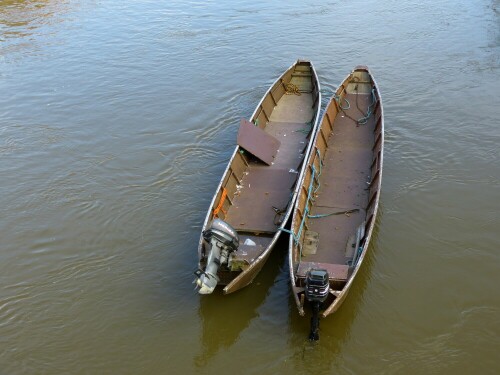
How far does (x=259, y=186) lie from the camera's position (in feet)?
37.7

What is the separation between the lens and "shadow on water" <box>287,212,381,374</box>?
8.18 metres

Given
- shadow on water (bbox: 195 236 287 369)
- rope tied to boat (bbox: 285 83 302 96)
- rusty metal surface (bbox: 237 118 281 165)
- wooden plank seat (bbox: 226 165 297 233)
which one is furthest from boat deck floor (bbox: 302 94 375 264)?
rope tied to boat (bbox: 285 83 302 96)

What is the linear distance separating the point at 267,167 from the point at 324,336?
15.4 ft

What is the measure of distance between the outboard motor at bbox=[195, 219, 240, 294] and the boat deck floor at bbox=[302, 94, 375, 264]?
1.61 metres

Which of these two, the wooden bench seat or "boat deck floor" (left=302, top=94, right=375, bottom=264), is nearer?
the wooden bench seat

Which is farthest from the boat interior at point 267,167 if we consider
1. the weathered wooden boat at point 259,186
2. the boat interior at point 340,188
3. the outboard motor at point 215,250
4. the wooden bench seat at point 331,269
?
the wooden bench seat at point 331,269

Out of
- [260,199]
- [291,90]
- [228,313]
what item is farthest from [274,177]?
[291,90]

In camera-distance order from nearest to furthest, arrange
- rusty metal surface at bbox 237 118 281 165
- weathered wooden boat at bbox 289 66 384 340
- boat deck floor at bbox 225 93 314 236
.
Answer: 1. weathered wooden boat at bbox 289 66 384 340
2. boat deck floor at bbox 225 93 314 236
3. rusty metal surface at bbox 237 118 281 165

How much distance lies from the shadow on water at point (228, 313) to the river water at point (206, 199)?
0.09 feet

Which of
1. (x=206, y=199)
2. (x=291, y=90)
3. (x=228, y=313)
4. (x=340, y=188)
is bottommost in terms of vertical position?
(x=228, y=313)

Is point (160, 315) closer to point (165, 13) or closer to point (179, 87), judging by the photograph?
point (179, 87)

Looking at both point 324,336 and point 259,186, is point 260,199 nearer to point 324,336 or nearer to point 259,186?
point 259,186

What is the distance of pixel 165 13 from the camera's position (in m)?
23.7

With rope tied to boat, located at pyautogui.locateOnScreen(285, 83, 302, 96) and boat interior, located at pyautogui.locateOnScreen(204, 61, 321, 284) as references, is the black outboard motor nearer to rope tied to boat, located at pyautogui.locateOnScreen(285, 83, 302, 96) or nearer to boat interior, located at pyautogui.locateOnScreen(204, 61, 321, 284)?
boat interior, located at pyautogui.locateOnScreen(204, 61, 321, 284)
